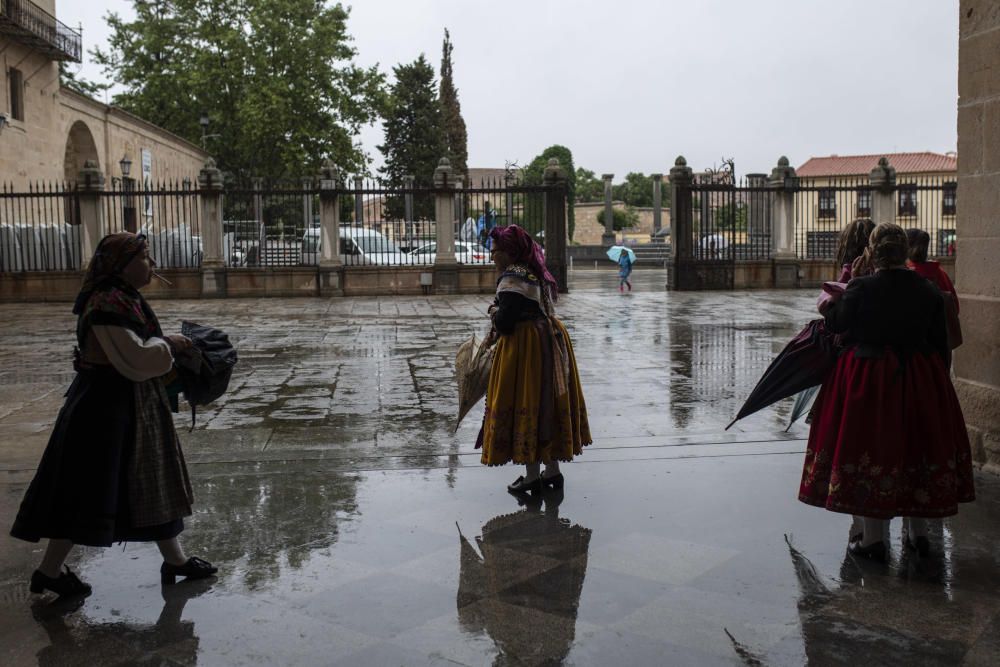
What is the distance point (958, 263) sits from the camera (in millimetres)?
6164

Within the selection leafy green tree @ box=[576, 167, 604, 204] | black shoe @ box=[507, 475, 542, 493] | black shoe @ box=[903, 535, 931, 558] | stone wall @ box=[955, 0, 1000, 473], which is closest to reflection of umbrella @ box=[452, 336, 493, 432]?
black shoe @ box=[507, 475, 542, 493]

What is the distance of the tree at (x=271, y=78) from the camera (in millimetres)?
38406

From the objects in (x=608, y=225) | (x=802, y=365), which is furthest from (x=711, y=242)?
(x=608, y=225)

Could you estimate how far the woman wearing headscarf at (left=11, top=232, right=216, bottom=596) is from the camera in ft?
12.6

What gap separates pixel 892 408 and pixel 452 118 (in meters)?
63.4

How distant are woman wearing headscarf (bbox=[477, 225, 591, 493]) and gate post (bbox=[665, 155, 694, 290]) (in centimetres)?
1872

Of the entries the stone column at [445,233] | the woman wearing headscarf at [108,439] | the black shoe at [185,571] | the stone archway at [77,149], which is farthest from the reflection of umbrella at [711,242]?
the stone archway at [77,149]

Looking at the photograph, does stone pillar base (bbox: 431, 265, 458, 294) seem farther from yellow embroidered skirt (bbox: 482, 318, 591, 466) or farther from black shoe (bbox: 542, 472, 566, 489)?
yellow embroidered skirt (bbox: 482, 318, 591, 466)

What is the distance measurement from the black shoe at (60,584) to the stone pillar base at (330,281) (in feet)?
62.3

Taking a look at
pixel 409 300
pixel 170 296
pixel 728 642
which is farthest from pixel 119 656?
pixel 170 296

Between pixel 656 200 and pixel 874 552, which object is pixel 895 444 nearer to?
pixel 874 552

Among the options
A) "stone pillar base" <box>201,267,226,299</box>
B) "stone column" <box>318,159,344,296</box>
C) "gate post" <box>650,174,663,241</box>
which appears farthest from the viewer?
"gate post" <box>650,174,663,241</box>

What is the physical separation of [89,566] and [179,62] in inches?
1615

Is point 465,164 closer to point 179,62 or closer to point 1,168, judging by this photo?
point 179,62
